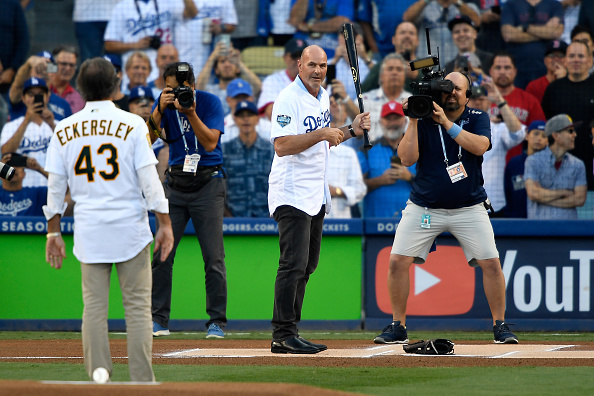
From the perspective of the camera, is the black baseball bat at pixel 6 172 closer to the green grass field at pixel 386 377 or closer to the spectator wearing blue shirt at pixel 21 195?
the green grass field at pixel 386 377

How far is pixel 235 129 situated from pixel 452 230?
3971 mm

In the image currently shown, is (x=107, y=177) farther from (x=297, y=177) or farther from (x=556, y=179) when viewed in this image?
(x=556, y=179)

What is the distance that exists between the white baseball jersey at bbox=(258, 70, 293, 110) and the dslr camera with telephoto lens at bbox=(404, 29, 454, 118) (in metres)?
3.94

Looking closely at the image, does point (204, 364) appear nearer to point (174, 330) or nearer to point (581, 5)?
point (174, 330)

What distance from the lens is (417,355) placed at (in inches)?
229

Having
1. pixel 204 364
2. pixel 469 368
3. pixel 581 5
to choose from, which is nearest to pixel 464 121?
pixel 469 368

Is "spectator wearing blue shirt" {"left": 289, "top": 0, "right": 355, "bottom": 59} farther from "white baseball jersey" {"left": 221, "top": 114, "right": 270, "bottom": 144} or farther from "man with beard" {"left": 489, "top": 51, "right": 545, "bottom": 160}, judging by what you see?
"man with beard" {"left": 489, "top": 51, "right": 545, "bottom": 160}

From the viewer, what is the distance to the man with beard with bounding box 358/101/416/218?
32.0 ft

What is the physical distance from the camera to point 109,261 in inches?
166

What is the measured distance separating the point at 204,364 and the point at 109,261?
1487 mm

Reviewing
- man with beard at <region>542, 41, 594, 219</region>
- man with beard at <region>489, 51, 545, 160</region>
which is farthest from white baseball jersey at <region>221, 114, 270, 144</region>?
man with beard at <region>542, 41, 594, 219</region>

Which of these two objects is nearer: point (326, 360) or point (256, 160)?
point (326, 360)

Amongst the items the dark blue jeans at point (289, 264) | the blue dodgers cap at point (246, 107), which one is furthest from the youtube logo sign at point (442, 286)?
the dark blue jeans at point (289, 264)

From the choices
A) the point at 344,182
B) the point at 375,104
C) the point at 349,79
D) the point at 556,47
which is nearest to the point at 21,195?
the point at 344,182
